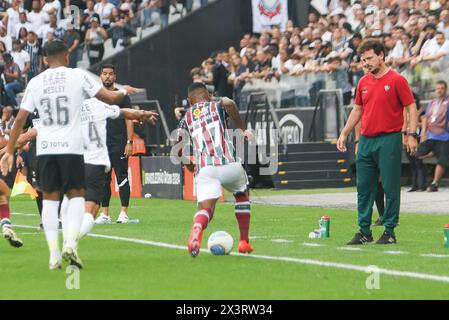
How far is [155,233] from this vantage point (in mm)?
16422

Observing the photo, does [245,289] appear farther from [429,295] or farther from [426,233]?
[426,233]

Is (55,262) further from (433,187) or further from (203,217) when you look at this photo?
(433,187)

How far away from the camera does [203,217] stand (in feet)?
40.9

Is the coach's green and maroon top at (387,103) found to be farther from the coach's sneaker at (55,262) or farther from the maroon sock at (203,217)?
the coach's sneaker at (55,262)

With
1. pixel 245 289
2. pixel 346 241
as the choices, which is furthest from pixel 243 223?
pixel 245 289

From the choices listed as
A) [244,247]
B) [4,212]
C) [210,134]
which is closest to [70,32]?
[4,212]

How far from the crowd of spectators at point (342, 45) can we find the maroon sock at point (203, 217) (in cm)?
1299

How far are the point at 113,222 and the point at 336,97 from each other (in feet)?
33.1

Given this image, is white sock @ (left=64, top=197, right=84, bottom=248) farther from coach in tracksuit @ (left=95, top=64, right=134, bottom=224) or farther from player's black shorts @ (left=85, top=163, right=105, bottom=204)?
coach in tracksuit @ (left=95, top=64, right=134, bottom=224)

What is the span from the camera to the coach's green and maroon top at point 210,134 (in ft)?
41.5

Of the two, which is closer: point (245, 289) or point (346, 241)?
point (245, 289)

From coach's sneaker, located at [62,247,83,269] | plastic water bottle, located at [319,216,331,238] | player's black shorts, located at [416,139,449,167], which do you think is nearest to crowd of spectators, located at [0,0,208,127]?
player's black shorts, located at [416,139,449,167]

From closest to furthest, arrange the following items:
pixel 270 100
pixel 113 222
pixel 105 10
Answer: pixel 113 222 → pixel 270 100 → pixel 105 10

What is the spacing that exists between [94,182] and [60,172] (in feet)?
11.4
